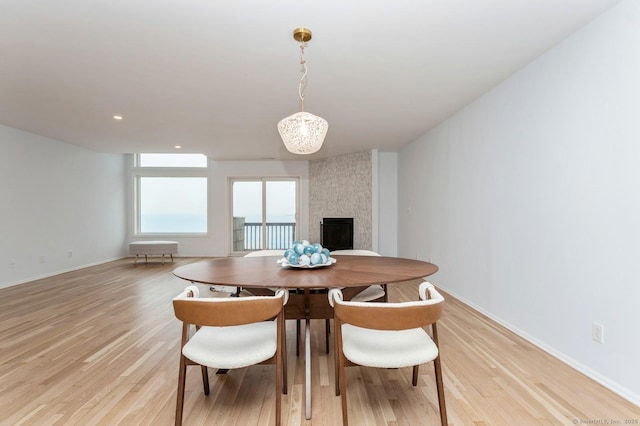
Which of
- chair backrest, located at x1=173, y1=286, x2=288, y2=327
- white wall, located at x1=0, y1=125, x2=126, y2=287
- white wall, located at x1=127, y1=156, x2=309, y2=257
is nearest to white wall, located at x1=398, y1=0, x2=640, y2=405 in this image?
chair backrest, located at x1=173, y1=286, x2=288, y2=327

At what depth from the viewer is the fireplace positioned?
249 inches

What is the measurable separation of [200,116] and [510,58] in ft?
11.7

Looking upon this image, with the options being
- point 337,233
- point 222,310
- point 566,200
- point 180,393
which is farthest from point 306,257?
point 337,233

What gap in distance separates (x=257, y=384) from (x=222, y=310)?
3.10ft

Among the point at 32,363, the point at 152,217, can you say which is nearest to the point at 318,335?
the point at 32,363

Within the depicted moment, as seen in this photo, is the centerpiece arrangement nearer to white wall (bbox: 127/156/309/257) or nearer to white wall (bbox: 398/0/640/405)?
white wall (bbox: 398/0/640/405)

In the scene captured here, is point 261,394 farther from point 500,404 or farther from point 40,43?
point 40,43

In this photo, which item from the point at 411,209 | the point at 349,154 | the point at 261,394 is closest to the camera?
the point at 261,394

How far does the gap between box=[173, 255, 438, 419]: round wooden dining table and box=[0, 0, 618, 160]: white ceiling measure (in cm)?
166

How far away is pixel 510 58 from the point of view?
2527 mm

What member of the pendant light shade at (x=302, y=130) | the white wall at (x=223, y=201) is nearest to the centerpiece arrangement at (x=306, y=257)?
the pendant light shade at (x=302, y=130)

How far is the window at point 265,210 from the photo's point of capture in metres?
7.51

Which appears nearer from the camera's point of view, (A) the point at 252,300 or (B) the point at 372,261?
(A) the point at 252,300

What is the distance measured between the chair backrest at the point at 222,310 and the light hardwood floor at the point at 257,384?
66cm
